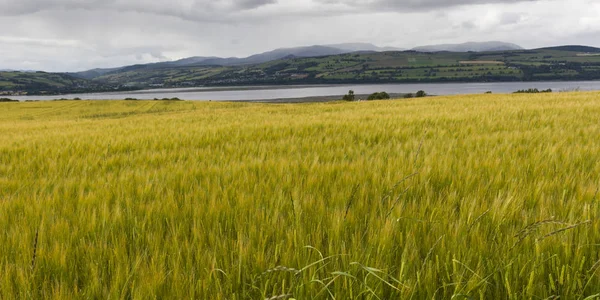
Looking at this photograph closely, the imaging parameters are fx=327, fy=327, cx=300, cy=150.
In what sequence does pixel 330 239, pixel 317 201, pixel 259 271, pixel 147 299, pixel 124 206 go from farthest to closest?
pixel 124 206
pixel 317 201
pixel 330 239
pixel 259 271
pixel 147 299

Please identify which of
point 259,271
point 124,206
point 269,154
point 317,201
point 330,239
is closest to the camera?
point 259,271

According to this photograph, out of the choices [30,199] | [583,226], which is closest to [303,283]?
[583,226]

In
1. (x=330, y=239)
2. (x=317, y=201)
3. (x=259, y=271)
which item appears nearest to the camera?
(x=259, y=271)

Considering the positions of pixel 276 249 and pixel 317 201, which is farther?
pixel 317 201

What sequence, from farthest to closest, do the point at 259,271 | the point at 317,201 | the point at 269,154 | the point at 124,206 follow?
1. the point at 269,154
2. the point at 124,206
3. the point at 317,201
4. the point at 259,271

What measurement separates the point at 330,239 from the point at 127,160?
10.2 feet

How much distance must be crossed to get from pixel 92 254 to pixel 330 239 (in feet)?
3.22

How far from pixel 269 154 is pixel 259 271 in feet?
7.86

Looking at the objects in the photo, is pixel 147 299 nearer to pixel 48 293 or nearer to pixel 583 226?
pixel 48 293

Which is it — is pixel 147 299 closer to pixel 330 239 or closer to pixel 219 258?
pixel 219 258

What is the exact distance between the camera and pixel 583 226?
4.74 feet

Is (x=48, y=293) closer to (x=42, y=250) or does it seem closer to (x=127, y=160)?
(x=42, y=250)

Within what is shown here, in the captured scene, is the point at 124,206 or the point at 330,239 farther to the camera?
the point at 124,206

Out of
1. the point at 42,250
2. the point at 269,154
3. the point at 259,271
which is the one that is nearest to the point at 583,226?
the point at 259,271
